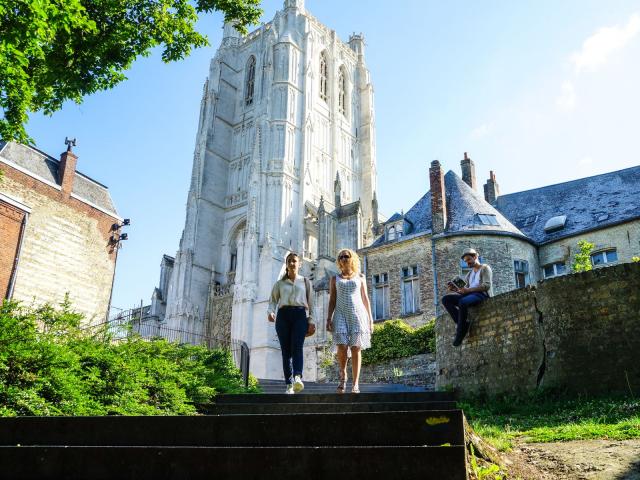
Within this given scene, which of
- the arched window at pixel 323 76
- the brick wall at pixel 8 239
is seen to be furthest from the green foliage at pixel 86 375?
the arched window at pixel 323 76

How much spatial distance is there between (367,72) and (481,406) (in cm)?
4848

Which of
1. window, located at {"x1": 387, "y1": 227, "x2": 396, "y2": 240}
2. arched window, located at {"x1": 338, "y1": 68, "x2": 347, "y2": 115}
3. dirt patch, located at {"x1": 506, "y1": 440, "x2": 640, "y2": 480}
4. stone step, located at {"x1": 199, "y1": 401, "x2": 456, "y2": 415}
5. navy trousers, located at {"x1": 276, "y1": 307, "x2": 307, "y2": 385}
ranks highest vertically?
arched window, located at {"x1": 338, "y1": 68, "x2": 347, "y2": 115}

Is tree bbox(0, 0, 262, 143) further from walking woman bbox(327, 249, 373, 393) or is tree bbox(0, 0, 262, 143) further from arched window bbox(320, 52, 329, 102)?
arched window bbox(320, 52, 329, 102)

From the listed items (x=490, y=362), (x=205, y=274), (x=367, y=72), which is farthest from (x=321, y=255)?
(x=490, y=362)

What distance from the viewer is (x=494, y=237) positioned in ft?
79.1

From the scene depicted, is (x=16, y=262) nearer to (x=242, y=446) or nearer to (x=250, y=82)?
(x=242, y=446)

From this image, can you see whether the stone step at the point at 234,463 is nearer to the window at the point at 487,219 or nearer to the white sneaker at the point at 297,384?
the white sneaker at the point at 297,384

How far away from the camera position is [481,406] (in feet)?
32.3

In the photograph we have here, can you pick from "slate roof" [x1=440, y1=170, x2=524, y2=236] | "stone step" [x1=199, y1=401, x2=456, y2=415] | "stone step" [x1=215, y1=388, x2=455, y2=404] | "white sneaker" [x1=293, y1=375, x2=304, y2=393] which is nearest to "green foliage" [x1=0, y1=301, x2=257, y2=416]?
"stone step" [x1=215, y1=388, x2=455, y2=404]

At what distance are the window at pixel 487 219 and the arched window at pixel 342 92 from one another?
1135 inches

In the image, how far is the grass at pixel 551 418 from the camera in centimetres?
589

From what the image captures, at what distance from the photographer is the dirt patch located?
4406mm

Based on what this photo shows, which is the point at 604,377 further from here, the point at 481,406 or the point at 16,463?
the point at 16,463

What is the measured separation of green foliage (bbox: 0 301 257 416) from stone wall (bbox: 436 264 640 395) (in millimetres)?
4393
